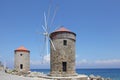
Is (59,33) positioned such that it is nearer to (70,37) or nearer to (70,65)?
(70,37)

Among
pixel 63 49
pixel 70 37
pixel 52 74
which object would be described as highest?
pixel 70 37

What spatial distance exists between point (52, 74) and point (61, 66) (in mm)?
1308

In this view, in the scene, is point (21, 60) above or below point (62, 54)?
below

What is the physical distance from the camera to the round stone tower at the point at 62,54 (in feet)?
68.6

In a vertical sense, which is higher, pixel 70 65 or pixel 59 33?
pixel 59 33

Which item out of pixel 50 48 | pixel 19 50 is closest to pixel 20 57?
pixel 19 50

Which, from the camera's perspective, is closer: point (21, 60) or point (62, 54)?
point (62, 54)

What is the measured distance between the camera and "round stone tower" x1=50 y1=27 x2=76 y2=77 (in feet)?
68.6

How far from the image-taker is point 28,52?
34.5 m

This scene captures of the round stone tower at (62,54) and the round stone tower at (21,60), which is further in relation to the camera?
Answer: the round stone tower at (21,60)

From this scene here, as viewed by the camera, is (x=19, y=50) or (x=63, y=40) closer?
(x=63, y=40)

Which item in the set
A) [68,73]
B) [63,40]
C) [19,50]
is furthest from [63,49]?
[19,50]

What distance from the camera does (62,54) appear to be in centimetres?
2091

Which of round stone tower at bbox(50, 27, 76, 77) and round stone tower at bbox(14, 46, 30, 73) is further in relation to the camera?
round stone tower at bbox(14, 46, 30, 73)
